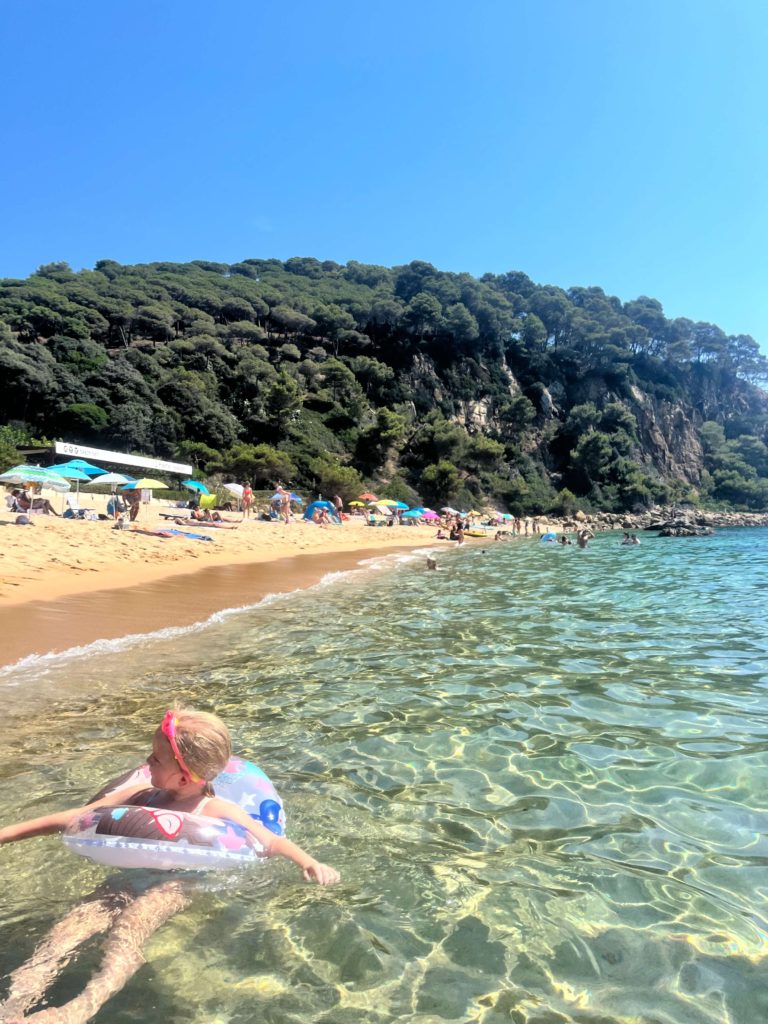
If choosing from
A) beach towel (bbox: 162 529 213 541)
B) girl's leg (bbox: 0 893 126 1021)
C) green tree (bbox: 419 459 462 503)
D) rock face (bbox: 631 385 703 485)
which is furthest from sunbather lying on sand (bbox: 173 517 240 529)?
rock face (bbox: 631 385 703 485)

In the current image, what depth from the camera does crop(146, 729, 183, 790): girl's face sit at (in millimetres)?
2621

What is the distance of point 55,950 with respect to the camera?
7.10 ft

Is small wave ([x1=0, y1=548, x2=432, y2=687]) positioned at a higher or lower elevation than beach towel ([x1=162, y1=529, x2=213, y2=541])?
lower

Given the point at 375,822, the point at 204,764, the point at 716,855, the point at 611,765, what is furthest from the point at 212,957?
the point at 611,765

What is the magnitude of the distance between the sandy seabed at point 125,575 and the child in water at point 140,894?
4.46 meters

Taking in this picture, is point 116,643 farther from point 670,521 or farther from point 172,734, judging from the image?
point 670,521

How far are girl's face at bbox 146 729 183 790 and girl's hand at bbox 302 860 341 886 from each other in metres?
0.68

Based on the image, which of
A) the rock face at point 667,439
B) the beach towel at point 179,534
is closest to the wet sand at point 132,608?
the beach towel at point 179,534

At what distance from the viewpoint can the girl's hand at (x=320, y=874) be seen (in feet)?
8.44

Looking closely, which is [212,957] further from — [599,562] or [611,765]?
[599,562]

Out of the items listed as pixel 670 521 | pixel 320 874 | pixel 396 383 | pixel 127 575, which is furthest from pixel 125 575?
pixel 396 383

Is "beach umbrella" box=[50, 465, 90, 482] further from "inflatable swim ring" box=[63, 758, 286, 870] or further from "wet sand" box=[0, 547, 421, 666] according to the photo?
"inflatable swim ring" box=[63, 758, 286, 870]

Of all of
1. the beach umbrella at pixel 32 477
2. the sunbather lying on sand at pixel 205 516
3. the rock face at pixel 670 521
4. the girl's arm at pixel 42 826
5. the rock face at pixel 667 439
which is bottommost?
the rock face at pixel 670 521

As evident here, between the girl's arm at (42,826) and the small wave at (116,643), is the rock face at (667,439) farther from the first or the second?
the girl's arm at (42,826)
